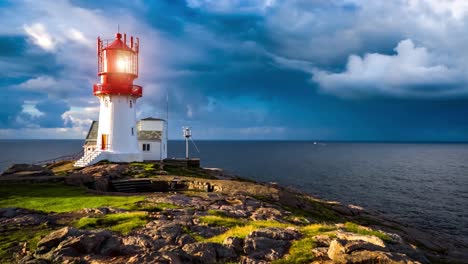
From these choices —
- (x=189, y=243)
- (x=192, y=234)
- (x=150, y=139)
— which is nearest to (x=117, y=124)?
(x=150, y=139)

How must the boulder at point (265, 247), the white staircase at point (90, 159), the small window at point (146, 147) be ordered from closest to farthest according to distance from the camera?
the boulder at point (265, 247), the white staircase at point (90, 159), the small window at point (146, 147)

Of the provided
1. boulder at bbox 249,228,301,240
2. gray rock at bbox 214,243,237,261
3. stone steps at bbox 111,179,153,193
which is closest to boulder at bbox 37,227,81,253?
gray rock at bbox 214,243,237,261

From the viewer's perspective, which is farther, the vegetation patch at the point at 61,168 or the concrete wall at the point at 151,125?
the concrete wall at the point at 151,125

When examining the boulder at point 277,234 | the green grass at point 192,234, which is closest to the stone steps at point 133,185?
the green grass at point 192,234

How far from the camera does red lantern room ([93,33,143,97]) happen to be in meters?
43.7

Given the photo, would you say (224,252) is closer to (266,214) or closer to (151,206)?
(151,206)

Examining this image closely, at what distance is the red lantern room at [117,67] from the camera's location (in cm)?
4372

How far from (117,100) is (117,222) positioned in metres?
33.0

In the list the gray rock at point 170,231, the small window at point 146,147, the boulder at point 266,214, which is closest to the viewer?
the gray rock at point 170,231

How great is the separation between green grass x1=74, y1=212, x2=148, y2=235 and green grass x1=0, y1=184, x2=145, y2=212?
366 centimetres

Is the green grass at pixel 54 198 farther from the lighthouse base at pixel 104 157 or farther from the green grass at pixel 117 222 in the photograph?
the lighthouse base at pixel 104 157

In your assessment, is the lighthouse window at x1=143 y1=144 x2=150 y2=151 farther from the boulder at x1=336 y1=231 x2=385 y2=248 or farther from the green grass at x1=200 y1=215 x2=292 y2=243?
the boulder at x1=336 y1=231 x2=385 y2=248

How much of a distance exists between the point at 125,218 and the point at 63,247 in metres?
4.73

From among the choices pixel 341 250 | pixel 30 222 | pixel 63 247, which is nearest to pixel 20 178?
pixel 30 222
